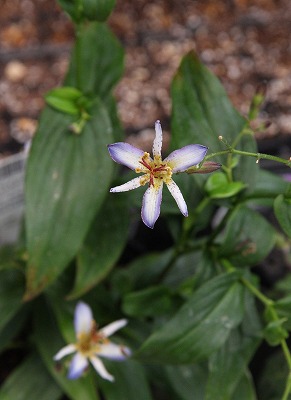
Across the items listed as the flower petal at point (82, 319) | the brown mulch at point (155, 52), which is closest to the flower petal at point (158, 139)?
the flower petal at point (82, 319)

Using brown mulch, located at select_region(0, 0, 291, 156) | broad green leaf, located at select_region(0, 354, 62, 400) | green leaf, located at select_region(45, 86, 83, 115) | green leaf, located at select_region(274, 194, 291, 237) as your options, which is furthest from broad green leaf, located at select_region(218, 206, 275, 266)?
brown mulch, located at select_region(0, 0, 291, 156)

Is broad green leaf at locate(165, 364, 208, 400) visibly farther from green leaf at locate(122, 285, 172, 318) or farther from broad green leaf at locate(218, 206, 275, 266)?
broad green leaf at locate(218, 206, 275, 266)

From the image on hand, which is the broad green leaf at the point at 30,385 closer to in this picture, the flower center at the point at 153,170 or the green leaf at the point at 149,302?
the green leaf at the point at 149,302

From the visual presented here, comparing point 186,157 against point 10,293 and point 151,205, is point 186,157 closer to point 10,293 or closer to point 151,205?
point 151,205

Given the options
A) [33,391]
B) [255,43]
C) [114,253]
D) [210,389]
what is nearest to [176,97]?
[114,253]

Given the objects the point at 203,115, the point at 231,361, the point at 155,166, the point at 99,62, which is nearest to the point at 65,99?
the point at 99,62
